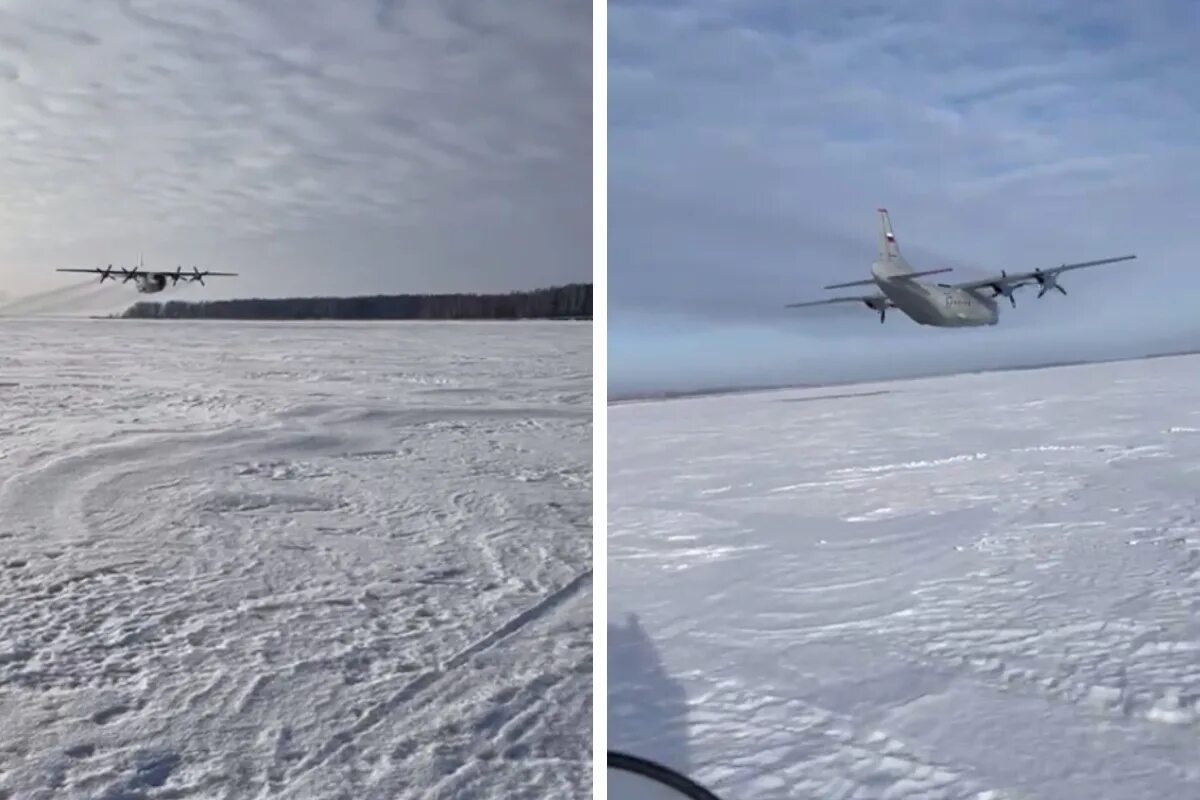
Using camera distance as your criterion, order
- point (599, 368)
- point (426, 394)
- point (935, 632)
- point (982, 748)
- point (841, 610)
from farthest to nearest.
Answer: point (426, 394) → point (841, 610) → point (935, 632) → point (982, 748) → point (599, 368)

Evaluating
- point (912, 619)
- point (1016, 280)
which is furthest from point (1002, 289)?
point (912, 619)

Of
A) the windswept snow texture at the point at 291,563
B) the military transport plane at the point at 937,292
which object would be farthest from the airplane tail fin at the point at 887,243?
the windswept snow texture at the point at 291,563

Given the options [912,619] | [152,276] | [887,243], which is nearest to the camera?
[152,276]

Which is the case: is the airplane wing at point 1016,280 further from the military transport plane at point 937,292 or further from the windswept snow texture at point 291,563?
the windswept snow texture at point 291,563

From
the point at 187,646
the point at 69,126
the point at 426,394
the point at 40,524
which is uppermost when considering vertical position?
the point at 69,126

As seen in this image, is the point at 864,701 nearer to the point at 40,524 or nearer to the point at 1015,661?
the point at 1015,661

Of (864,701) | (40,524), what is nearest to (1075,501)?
(864,701)

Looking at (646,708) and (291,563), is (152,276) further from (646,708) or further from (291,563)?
(646,708)
